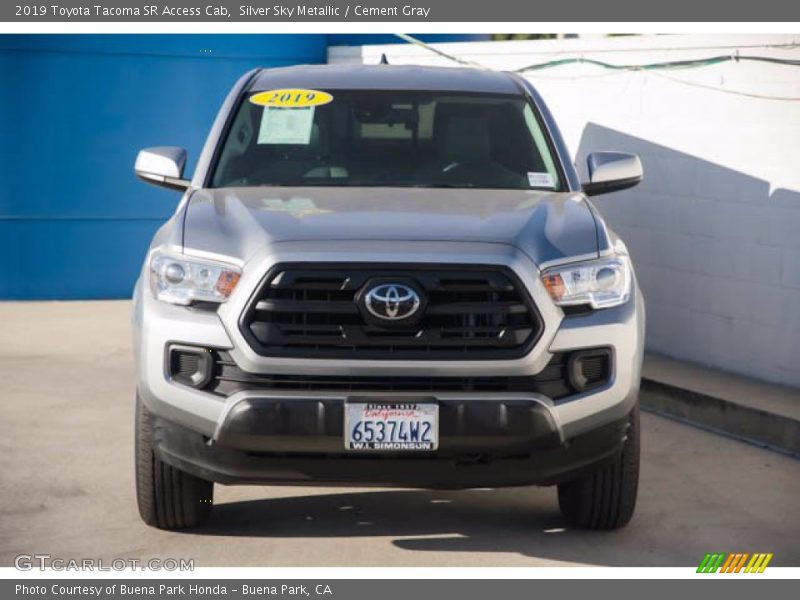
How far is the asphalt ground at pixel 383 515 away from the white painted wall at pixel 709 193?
1.00m

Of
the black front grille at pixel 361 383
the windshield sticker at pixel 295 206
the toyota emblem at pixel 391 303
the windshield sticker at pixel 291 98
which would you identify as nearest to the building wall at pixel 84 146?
the windshield sticker at pixel 291 98

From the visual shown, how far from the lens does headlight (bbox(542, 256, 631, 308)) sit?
5840mm

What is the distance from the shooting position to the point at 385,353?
18.8 ft

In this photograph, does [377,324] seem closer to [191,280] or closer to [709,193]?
[191,280]

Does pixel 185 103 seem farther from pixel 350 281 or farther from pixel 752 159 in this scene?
pixel 350 281

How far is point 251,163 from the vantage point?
7.12m

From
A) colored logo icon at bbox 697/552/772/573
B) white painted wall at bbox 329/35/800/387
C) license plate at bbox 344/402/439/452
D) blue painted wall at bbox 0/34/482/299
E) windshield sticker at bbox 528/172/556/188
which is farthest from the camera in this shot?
blue painted wall at bbox 0/34/482/299

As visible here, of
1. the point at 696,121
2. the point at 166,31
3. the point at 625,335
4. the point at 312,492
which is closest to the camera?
the point at 625,335

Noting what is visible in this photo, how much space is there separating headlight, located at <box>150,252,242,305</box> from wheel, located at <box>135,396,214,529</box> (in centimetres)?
46

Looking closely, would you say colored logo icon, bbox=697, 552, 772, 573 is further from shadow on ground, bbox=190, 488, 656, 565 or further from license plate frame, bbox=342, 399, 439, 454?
license plate frame, bbox=342, 399, 439, 454

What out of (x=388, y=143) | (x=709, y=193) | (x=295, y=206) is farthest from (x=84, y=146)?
(x=295, y=206)

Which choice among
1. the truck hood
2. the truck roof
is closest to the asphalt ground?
the truck hood
